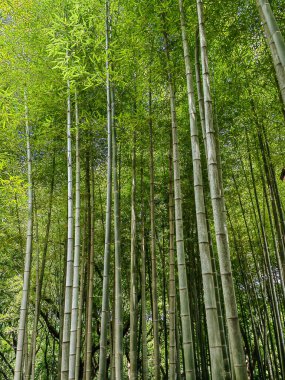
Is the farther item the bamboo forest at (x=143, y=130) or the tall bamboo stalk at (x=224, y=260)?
the bamboo forest at (x=143, y=130)

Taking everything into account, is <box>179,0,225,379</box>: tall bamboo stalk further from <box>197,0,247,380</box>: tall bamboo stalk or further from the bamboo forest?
<box>197,0,247,380</box>: tall bamboo stalk

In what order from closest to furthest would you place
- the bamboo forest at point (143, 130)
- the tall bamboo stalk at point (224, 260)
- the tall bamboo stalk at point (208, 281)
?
1. the tall bamboo stalk at point (224, 260)
2. the tall bamboo stalk at point (208, 281)
3. the bamboo forest at point (143, 130)

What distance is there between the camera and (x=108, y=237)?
383 centimetres

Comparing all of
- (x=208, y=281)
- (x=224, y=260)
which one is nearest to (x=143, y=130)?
(x=208, y=281)

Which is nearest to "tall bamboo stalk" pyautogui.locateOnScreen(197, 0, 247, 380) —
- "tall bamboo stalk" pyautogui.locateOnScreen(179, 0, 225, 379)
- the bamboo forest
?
the bamboo forest

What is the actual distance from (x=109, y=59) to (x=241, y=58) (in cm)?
152

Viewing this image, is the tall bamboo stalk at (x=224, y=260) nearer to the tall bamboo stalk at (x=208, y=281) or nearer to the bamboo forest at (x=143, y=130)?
the bamboo forest at (x=143, y=130)

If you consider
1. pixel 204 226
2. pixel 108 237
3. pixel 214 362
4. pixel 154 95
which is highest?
pixel 154 95

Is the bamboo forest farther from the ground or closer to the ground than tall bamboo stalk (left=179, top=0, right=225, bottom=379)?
farther from the ground

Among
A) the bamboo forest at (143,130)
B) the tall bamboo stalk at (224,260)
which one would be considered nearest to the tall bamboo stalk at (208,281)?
the bamboo forest at (143,130)

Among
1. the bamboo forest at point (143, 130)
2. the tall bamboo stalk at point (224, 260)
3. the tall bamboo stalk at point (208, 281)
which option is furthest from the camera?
the bamboo forest at point (143, 130)

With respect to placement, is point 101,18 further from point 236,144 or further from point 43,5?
point 236,144

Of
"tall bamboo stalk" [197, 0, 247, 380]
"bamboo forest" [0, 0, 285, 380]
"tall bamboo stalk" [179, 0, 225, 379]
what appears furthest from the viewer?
"bamboo forest" [0, 0, 285, 380]

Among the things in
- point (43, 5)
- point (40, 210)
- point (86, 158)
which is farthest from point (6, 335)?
point (43, 5)
